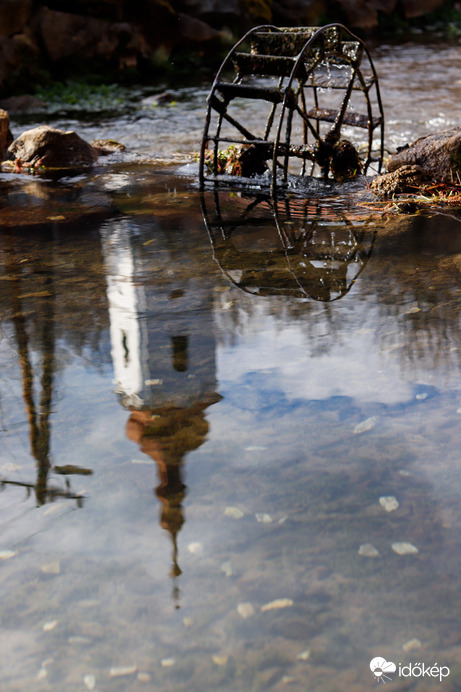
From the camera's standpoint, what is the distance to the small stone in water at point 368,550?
9.60ft

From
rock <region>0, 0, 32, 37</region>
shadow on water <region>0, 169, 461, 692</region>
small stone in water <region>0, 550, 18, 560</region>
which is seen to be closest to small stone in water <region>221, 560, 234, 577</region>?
shadow on water <region>0, 169, 461, 692</region>

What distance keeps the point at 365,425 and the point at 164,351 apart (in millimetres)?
1461

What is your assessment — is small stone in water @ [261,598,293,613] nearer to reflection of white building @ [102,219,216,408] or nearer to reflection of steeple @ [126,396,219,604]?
reflection of steeple @ [126,396,219,604]

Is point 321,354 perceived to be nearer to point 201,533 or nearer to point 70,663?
point 201,533

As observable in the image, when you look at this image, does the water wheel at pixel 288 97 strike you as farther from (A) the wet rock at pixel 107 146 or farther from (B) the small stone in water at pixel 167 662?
(B) the small stone in water at pixel 167 662

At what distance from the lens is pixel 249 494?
3.29m

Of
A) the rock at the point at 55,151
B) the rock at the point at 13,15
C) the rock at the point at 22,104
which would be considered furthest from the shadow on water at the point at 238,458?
the rock at the point at 13,15

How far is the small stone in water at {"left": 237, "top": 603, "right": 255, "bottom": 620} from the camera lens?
2683mm

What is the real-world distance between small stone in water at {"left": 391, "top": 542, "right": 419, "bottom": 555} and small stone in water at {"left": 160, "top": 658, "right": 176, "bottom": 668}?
1013 mm

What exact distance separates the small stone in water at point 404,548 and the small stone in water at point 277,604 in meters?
0.52

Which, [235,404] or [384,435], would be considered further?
[235,404]

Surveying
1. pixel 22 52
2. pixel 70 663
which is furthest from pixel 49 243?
pixel 22 52

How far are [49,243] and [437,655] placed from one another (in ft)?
17.7

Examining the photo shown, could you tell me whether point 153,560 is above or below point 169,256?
below
